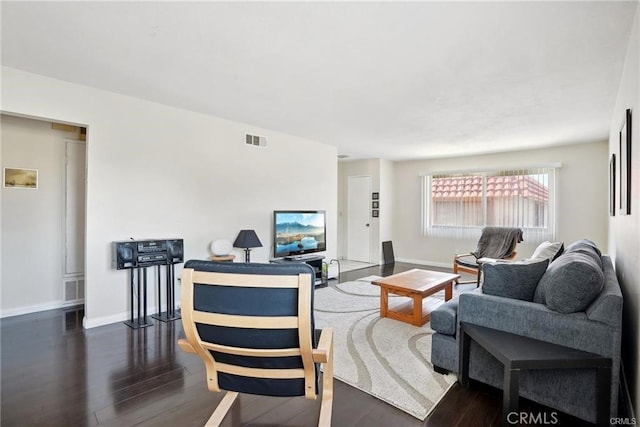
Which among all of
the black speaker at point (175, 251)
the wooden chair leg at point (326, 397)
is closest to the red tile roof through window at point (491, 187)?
the black speaker at point (175, 251)

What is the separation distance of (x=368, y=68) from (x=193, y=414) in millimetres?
2858

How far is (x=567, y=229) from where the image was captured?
560cm

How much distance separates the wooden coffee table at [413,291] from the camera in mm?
3340

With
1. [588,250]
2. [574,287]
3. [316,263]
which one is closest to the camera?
[574,287]

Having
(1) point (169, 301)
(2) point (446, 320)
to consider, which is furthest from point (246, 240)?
(2) point (446, 320)

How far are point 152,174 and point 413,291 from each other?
324 cm

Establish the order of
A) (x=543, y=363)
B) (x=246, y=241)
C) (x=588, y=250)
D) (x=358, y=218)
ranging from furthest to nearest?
(x=358, y=218) < (x=246, y=241) < (x=588, y=250) < (x=543, y=363)

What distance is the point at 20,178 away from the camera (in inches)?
144

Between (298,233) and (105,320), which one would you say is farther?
(298,233)

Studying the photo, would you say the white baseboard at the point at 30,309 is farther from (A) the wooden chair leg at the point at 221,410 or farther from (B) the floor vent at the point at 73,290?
(A) the wooden chair leg at the point at 221,410

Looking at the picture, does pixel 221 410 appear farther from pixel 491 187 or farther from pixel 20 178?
pixel 491 187

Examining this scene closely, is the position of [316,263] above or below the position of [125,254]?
below

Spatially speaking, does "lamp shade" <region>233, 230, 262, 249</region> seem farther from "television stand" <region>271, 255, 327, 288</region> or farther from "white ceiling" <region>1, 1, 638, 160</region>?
"white ceiling" <region>1, 1, 638, 160</region>

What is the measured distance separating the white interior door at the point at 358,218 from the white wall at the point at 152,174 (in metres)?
2.94
